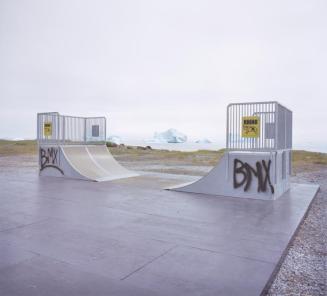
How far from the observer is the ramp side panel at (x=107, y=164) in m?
11.2

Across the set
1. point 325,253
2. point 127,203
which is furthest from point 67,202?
point 325,253

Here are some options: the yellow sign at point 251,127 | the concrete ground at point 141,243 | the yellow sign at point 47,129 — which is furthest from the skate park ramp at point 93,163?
the yellow sign at point 251,127

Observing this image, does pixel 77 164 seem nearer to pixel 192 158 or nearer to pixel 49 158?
pixel 49 158

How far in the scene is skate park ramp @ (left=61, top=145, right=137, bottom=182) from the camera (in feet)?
35.4

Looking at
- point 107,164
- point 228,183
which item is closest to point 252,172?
point 228,183

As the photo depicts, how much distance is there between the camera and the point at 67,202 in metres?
6.58

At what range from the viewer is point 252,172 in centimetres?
738

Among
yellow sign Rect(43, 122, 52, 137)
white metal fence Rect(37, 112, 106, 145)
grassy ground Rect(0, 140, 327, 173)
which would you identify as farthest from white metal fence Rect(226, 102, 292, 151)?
grassy ground Rect(0, 140, 327, 173)

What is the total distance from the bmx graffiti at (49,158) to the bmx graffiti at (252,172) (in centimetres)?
645

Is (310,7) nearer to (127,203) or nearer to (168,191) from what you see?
(168,191)

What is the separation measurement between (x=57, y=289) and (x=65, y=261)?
64 cm

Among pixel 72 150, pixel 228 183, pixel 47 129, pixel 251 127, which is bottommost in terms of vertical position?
pixel 228 183

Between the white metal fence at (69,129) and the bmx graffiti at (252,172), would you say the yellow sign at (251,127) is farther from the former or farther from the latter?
the white metal fence at (69,129)

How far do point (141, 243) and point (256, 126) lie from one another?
4.26 meters
